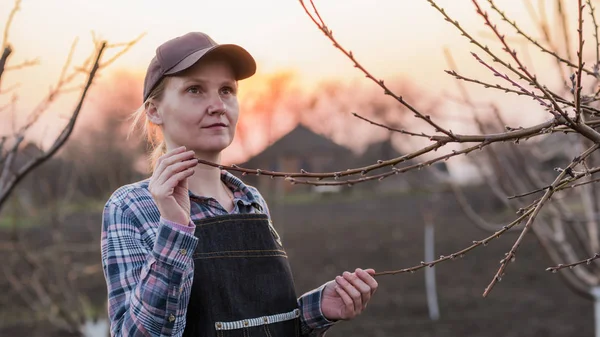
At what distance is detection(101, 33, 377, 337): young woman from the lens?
1.50 meters

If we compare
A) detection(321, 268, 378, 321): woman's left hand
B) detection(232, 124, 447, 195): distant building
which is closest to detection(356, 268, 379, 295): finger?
detection(321, 268, 378, 321): woman's left hand

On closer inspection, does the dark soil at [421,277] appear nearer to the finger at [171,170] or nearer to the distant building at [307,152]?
the finger at [171,170]

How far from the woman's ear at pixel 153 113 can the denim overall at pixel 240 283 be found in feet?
0.90

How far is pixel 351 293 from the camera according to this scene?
5.57 ft

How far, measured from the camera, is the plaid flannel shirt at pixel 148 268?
1.49 metres

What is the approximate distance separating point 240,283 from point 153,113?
0.47 metres

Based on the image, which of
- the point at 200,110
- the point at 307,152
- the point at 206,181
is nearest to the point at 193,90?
the point at 200,110

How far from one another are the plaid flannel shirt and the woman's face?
0.49 ft

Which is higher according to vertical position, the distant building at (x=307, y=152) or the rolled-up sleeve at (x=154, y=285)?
the distant building at (x=307, y=152)

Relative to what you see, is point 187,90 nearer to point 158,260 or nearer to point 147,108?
point 147,108

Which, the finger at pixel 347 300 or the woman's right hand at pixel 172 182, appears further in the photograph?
the finger at pixel 347 300

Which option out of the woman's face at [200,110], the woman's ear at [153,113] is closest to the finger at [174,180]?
the woman's face at [200,110]

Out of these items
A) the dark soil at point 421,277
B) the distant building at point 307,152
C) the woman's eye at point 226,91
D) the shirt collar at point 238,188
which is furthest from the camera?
the distant building at point 307,152

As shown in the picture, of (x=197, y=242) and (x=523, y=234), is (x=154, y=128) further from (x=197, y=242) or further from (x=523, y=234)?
(x=523, y=234)
